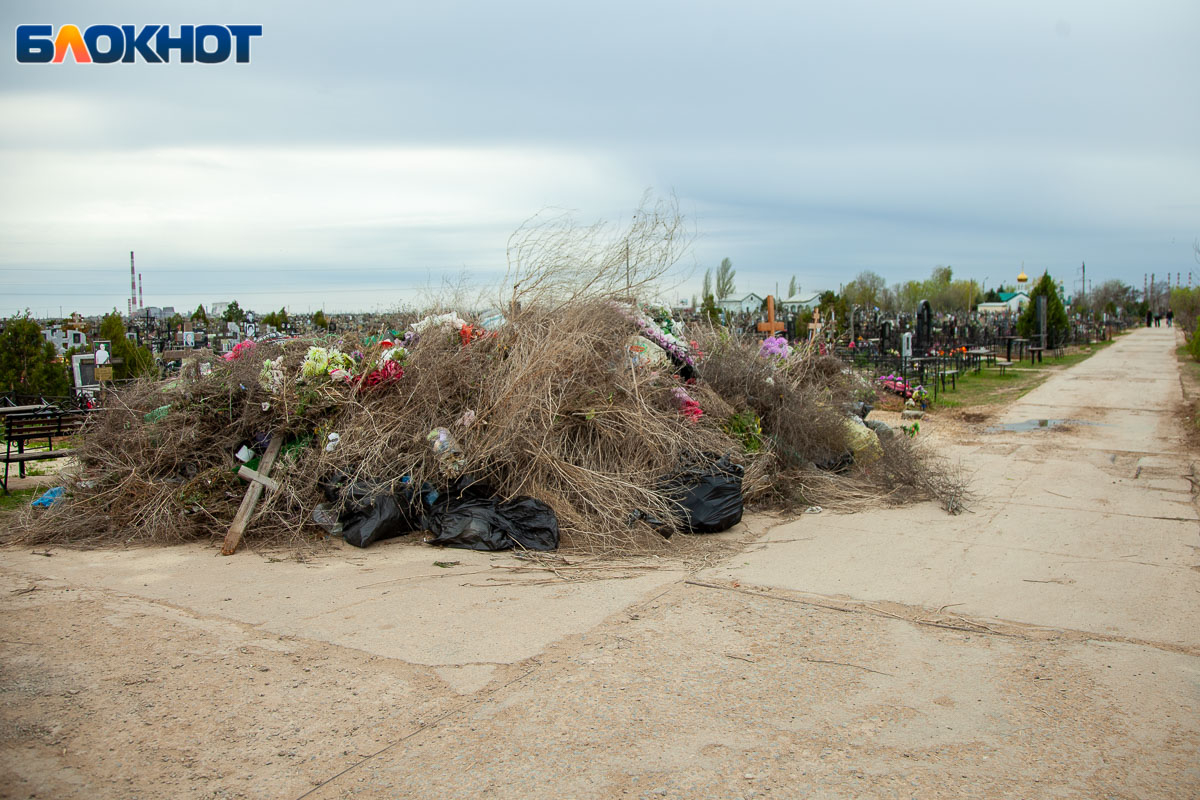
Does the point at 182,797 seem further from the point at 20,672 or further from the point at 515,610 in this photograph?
the point at 515,610

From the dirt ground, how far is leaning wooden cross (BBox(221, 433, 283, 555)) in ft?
0.49

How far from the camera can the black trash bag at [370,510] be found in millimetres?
6426

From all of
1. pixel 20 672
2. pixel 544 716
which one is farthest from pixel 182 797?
pixel 20 672

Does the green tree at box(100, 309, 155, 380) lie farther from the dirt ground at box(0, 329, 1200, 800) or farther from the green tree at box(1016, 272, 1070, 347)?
the green tree at box(1016, 272, 1070, 347)

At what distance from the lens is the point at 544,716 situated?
3.60 meters

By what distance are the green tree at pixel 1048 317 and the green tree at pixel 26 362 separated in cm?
3211

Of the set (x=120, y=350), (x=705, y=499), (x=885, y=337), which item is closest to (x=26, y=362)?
(x=120, y=350)

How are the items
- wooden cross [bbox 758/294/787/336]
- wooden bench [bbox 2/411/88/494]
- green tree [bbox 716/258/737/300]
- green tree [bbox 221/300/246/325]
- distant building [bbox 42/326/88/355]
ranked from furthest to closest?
green tree [bbox 716/258/737/300], green tree [bbox 221/300/246/325], wooden cross [bbox 758/294/787/336], distant building [bbox 42/326/88/355], wooden bench [bbox 2/411/88/494]

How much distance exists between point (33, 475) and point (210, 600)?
595 centimetres

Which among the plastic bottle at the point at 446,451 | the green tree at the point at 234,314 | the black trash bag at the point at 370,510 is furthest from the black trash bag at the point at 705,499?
the green tree at the point at 234,314

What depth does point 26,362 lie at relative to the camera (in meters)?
14.3

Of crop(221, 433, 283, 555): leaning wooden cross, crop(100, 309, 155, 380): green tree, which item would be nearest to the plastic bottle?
crop(221, 433, 283, 555): leaning wooden cross

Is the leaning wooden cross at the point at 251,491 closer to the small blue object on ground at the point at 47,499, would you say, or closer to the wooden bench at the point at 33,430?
the small blue object on ground at the point at 47,499

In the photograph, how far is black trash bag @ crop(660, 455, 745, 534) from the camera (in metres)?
6.84
